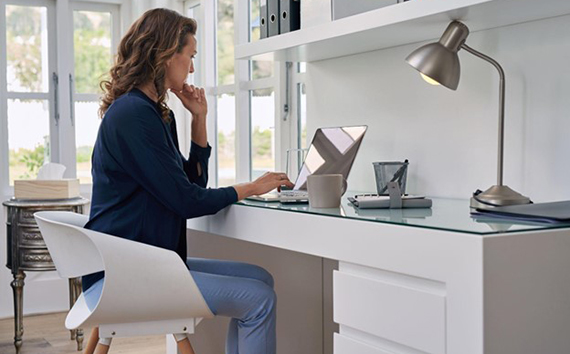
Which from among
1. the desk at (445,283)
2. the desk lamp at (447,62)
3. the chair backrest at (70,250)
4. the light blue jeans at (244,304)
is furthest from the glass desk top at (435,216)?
the chair backrest at (70,250)

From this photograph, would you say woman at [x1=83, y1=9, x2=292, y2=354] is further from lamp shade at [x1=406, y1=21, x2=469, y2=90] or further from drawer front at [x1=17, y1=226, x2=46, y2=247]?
drawer front at [x1=17, y1=226, x2=46, y2=247]

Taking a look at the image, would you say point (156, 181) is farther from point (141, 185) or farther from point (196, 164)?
point (196, 164)

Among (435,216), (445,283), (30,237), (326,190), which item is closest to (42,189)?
(30,237)

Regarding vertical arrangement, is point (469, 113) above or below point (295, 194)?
above

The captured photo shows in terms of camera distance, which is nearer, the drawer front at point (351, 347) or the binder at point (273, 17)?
the drawer front at point (351, 347)

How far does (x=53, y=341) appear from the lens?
362 centimetres

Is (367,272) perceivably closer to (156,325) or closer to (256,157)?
(156,325)

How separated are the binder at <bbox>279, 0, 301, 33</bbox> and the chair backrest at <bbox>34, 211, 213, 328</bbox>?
3.48 ft

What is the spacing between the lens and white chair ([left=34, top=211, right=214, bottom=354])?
5.99 ft

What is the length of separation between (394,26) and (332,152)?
544 millimetres

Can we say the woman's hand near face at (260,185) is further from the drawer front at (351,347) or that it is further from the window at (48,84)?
the window at (48,84)

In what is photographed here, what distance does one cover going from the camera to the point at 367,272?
169 cm

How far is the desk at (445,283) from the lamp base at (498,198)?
0.22 ft

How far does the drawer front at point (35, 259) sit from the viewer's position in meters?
3.52
